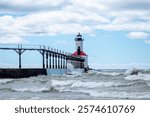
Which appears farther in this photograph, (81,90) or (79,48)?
(79,48)

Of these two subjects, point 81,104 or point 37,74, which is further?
point 37,74

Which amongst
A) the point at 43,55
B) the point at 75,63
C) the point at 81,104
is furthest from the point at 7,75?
the point at 81,104

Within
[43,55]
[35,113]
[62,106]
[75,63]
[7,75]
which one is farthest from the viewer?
[75,63]

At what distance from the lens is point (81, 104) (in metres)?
13.6

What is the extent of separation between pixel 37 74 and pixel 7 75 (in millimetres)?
4644

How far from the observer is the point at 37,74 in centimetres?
5606

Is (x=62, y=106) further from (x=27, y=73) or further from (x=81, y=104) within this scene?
(x=27, y=73)

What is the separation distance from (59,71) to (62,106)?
54806mm

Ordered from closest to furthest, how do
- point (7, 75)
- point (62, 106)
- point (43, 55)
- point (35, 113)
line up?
1. point (35, 113)
2. point (62, 106)
3. point (7, 75)
4. point (43, 55)

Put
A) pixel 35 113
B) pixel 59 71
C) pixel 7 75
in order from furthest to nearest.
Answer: pixel 59 71
pixel 7 75
pixel 35 113

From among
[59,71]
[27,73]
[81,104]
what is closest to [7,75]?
[27,73]

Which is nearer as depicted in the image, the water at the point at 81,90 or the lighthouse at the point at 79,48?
the water at the point at 81,90

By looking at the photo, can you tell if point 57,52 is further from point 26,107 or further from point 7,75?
point 26,107

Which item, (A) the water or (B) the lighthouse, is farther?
(B) the lighthouse
